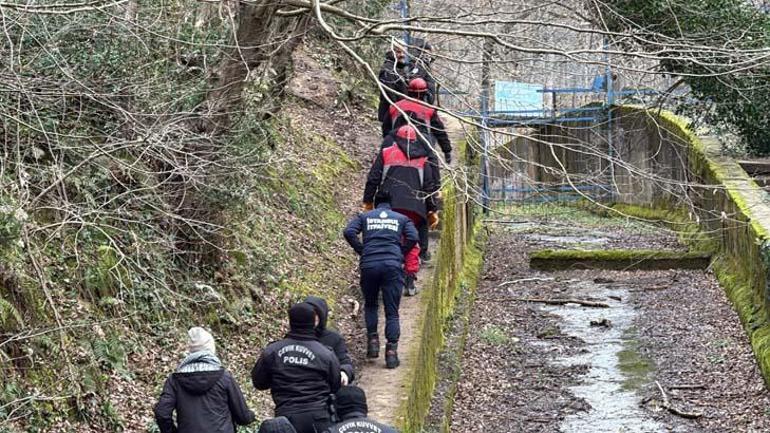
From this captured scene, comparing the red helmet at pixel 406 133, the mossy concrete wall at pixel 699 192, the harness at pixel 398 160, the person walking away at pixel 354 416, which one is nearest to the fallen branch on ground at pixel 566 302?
the mossy concrete wall at pixel 699 192

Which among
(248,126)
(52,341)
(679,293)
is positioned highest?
(248,126)

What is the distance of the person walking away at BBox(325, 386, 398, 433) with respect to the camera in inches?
262

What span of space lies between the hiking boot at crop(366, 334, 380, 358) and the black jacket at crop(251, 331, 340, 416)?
341 cm

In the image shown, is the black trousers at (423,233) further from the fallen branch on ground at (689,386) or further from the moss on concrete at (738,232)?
the fallen branch on ground at (689,386)

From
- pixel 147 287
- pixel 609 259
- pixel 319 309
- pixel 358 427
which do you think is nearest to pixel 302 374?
pixel 319 309

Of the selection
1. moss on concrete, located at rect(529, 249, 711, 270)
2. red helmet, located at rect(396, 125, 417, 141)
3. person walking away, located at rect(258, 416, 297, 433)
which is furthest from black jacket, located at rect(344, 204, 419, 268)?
moss on concrete, located at rect(529, 249, 711, 270)

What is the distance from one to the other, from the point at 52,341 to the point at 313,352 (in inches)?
81.3

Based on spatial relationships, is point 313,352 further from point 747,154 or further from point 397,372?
point 747,154

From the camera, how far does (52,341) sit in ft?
28.8

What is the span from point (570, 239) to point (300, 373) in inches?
642

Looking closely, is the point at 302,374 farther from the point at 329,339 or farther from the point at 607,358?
the point at 607,358

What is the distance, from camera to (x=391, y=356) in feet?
37.2

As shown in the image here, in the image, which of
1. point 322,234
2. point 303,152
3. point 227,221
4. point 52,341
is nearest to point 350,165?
point 303,152

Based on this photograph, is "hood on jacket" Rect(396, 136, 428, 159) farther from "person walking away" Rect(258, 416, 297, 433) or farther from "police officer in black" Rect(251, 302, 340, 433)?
"person walking away" Rect(258, 416, 297, 433)
